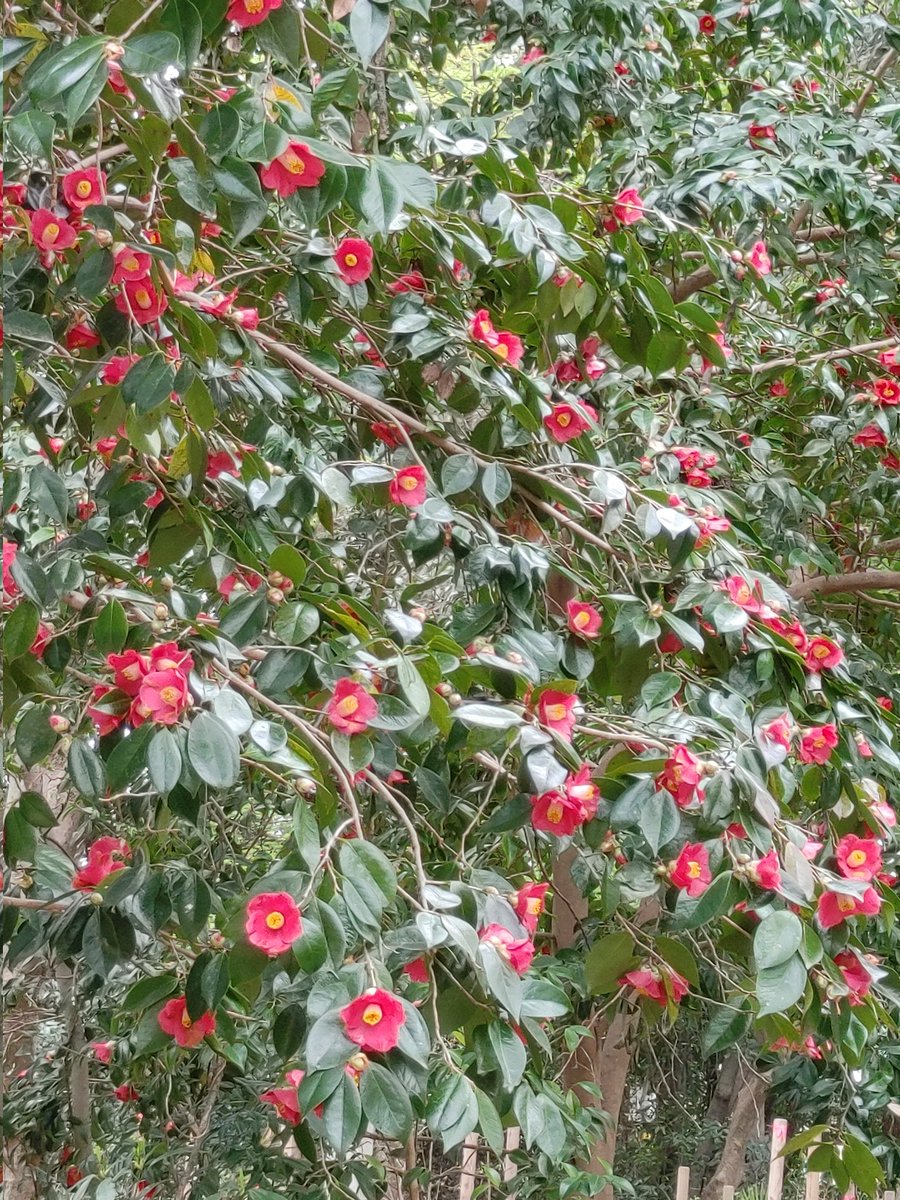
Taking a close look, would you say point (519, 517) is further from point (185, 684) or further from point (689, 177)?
point (689, 177)

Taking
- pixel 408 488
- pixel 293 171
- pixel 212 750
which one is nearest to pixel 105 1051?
pixel 408 488

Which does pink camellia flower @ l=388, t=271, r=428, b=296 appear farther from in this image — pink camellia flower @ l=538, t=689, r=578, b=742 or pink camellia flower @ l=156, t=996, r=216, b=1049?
pink camellia flower @ l=156, t=996, r=216, b=1049

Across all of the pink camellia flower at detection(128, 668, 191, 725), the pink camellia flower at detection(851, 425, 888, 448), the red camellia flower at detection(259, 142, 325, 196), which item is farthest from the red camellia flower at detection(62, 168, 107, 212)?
the pink camellia flower at detection(851, 425, 888, 448)

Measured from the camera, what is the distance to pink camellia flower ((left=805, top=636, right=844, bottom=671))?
125 centimetres

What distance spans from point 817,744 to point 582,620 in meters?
0.25

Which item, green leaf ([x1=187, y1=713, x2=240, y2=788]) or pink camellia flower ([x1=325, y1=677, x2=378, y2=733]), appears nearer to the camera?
green leaf ([x1=187, y1=713, x2=240, y2=788])

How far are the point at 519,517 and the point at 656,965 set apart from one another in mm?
482

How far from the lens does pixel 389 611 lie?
0.93m

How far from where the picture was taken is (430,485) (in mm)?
1109

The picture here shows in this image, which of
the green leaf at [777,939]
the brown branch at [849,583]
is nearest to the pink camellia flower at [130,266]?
the green leaf at [777,939]

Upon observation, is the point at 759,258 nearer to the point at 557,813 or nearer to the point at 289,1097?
the point at 557,813

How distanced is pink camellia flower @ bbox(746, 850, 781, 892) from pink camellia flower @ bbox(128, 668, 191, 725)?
43 cm

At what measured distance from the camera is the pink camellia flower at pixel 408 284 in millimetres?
1245

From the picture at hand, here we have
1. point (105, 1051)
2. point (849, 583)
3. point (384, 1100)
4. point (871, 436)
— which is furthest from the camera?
point (849, 583)
